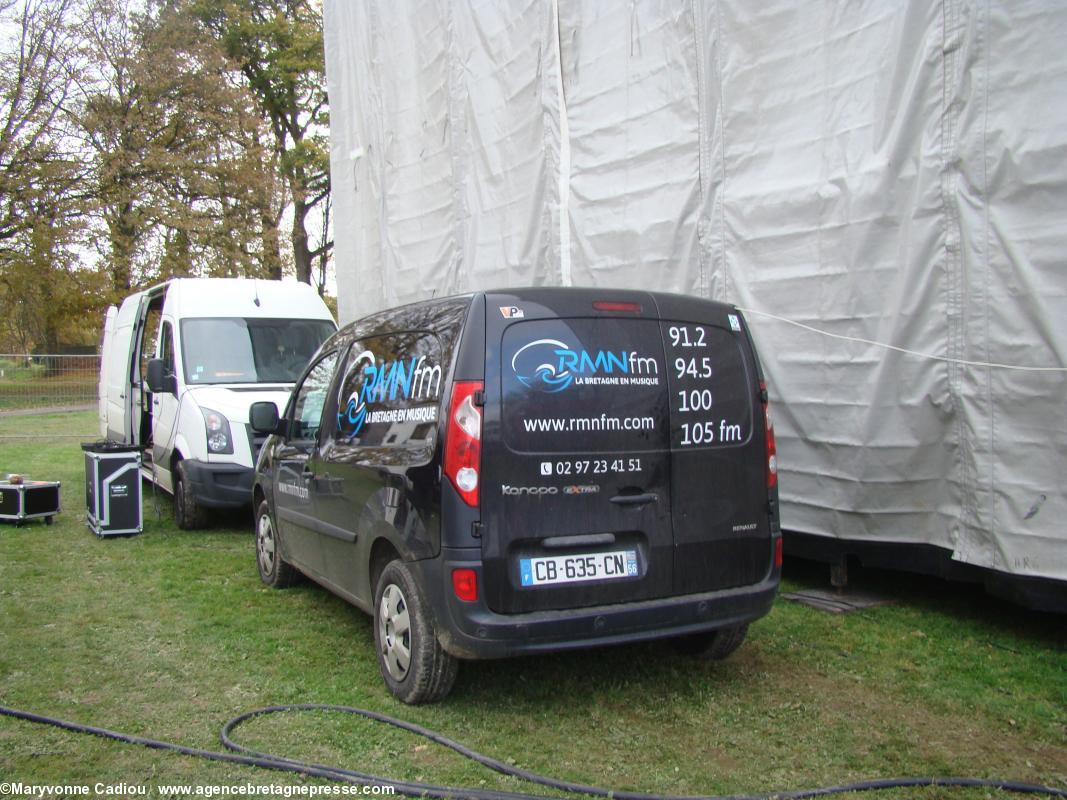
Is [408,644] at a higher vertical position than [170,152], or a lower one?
lower

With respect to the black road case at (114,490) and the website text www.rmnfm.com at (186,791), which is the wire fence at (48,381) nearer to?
the black road case at (114,490)

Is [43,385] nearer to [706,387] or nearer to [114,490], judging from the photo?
[114,490]

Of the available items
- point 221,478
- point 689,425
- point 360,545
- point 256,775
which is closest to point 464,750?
point 256,775

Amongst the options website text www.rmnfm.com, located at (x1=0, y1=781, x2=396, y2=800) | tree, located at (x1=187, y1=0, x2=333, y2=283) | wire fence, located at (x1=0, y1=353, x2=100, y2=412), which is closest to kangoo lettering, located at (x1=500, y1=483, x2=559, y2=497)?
website text www.rmnfm.com, located at (x1=0, y1=781, x2=396, y2=800)

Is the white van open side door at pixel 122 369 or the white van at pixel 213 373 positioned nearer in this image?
the white van at pixel 213 373

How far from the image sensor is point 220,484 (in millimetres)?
8625

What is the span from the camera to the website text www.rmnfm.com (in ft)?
11.5

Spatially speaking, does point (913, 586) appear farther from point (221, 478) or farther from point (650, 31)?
point (221, 478)

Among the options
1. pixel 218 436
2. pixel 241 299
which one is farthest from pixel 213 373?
pixel 241 299

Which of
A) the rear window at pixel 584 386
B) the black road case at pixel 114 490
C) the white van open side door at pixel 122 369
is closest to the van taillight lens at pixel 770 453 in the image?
the rear window at pixel 584 386

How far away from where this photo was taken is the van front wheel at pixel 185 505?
8805 millimetres

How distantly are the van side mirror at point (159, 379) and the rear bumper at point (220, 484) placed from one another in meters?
1.05

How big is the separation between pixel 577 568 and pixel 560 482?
0.37m

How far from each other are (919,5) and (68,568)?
7.06 m
